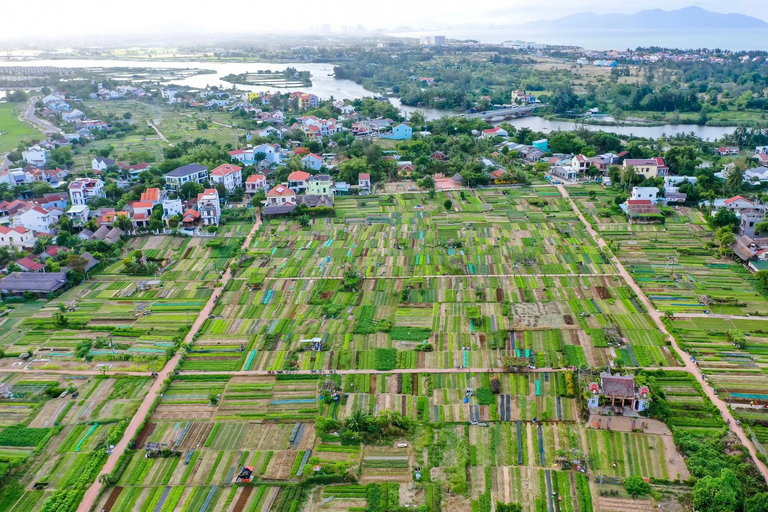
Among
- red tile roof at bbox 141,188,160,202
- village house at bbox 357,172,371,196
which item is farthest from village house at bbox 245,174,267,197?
village house at bbox 357,172,371,196

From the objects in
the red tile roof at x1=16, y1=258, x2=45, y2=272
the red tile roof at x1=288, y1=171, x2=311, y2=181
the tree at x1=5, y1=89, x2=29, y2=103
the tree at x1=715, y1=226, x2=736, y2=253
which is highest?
the tree at x1=5, y1=89, x2=29, y2=103

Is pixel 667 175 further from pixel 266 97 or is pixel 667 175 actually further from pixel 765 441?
pixel 266 97

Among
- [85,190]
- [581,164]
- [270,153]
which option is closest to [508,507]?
[581,164]

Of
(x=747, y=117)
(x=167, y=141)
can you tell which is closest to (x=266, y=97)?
(x=167, y=141)

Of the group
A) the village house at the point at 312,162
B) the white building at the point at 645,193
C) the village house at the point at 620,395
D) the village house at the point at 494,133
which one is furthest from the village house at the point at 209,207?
the village house at the point at 494,133

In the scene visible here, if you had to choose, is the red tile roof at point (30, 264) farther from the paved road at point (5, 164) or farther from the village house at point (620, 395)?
the village house at point (620, 395)

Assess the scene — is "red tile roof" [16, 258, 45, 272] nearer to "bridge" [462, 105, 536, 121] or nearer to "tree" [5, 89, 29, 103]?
"bridge" [462, 105, 536, 121]
